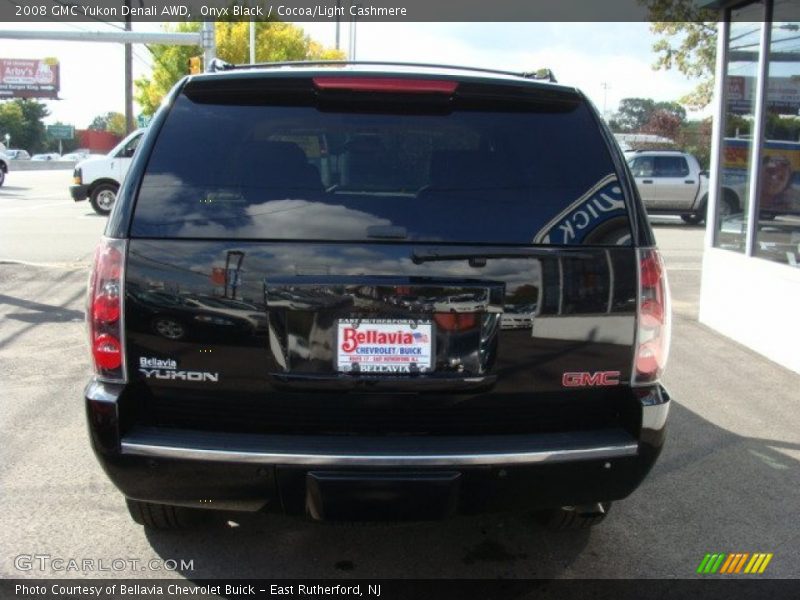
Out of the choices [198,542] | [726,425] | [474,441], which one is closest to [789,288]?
[726,425]

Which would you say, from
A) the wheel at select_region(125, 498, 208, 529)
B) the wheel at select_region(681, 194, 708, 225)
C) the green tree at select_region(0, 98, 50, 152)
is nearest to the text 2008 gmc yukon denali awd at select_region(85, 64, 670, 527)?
the wheel at select_region(125, 498, 208, 529)

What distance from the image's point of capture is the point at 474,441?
2820 mm

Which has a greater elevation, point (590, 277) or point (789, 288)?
point (590, 277)

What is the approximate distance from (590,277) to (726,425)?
9.67 feet

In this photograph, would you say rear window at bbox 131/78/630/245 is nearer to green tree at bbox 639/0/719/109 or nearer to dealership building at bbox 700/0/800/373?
dealership building at bbox 700/0/800/373

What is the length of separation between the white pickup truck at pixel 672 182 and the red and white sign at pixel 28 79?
89.8m

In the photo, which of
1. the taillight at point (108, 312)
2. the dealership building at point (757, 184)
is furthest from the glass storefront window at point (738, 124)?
the taillight at point (108, 312)

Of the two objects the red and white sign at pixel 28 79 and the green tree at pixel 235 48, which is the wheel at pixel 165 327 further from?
the red and white sign at pixel 28 79

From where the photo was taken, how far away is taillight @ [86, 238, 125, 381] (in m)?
2.78

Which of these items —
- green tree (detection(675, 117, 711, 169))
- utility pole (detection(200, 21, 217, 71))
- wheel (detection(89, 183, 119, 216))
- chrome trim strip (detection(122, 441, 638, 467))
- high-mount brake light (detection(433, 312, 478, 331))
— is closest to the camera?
chrome trim strip (detection(122, 441, 638, 467))

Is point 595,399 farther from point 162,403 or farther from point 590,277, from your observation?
point 162,403

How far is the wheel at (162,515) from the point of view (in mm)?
3353

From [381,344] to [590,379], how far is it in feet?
2.52

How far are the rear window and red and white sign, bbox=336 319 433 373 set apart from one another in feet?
0.97
